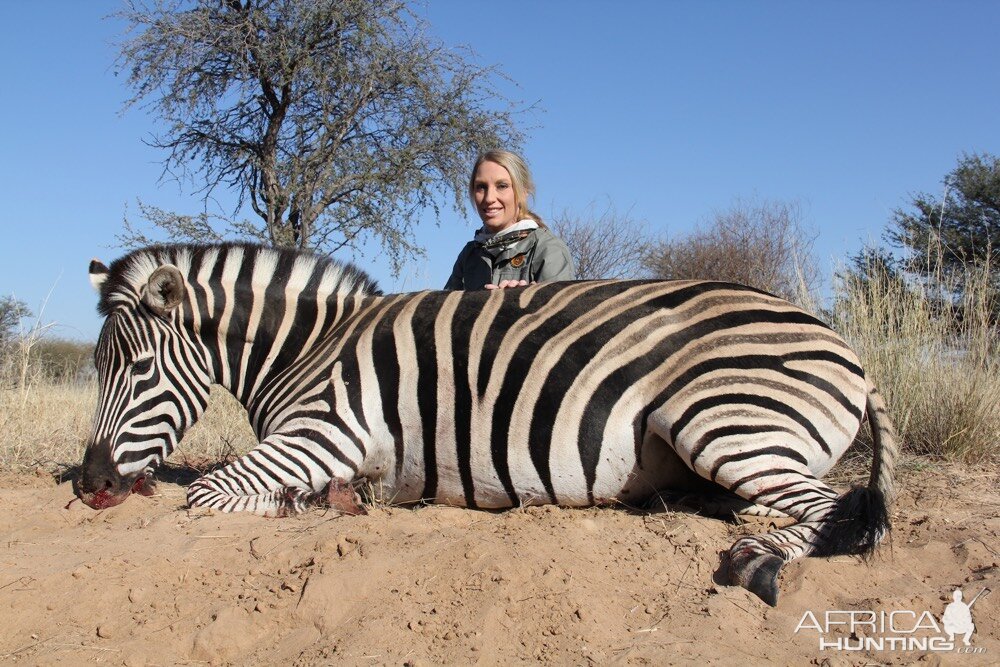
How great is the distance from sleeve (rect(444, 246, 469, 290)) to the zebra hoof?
2.97 m

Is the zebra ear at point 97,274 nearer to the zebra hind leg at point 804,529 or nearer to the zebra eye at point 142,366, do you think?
the zebra eye at point 142,366

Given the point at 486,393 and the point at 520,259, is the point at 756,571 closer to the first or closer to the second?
the point at 486,393

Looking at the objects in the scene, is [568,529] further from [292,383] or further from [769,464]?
[292,383]

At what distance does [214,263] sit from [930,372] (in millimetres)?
4528

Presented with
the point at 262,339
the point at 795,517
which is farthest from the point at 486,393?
the point at 795,517

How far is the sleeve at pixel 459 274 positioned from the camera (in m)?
5.37

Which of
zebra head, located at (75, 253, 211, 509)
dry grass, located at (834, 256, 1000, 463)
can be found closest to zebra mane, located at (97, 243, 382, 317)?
zebra head, located at (75, 253, 211, 509)

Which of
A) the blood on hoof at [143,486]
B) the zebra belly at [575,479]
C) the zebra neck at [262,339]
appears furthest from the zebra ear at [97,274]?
the zebra belly at [575,479]

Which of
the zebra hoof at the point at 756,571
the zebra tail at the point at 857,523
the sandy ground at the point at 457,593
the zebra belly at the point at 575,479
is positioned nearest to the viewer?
the sandy ground at the point at 457,593

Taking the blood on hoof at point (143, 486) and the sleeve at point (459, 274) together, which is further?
the sleeve at point (459, 274)

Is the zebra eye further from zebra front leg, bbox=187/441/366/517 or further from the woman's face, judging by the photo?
the woman's face

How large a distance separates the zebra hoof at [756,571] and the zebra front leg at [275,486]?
1.64 metres

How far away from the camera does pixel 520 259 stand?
5.09 metres

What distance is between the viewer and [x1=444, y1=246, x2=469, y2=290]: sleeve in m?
5.37
